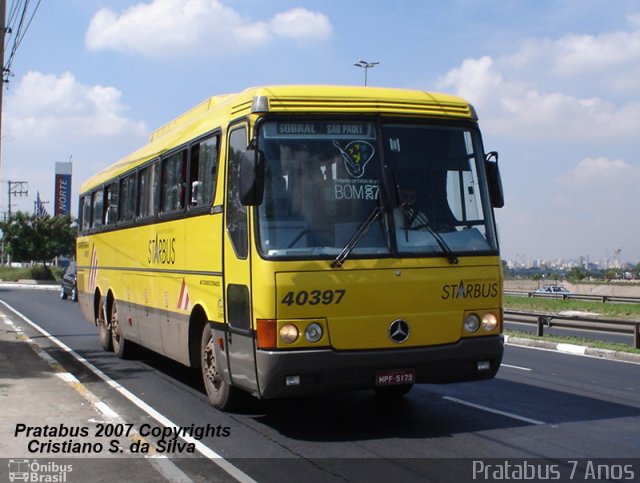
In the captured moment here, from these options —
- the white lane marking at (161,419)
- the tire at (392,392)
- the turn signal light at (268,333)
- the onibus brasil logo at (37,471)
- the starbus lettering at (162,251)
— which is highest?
the starbus lettering at (162,251)

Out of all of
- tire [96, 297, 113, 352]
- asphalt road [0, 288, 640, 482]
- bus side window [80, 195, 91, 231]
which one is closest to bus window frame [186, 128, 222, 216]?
asphalt road [0, 288, 640, 482]

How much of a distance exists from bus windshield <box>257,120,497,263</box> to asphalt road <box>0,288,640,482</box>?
6.10ft

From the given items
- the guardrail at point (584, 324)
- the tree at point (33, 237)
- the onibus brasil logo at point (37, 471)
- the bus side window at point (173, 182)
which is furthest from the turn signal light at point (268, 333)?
the tree at point (33, 237)

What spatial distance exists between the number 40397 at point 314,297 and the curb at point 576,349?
35.3 ft

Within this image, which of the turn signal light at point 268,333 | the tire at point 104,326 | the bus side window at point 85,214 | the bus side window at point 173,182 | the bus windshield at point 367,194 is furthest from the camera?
the bus side window at point 85,214

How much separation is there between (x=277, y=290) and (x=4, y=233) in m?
67.8

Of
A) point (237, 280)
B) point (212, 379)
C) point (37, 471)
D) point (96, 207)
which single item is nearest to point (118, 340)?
point (96, 207)

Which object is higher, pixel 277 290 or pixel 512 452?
pixel 277 290

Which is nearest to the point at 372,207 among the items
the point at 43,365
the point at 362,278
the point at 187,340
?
the point at 362,278

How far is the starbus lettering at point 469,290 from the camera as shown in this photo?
8016mm

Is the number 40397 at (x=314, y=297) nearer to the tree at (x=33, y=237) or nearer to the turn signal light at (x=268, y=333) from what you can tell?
the turn signal light at (x=268, y=333)

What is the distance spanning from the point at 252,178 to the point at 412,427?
127 inches

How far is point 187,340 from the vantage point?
32.2 feet

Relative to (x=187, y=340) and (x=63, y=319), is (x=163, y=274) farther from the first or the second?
(x=63, y=319)
